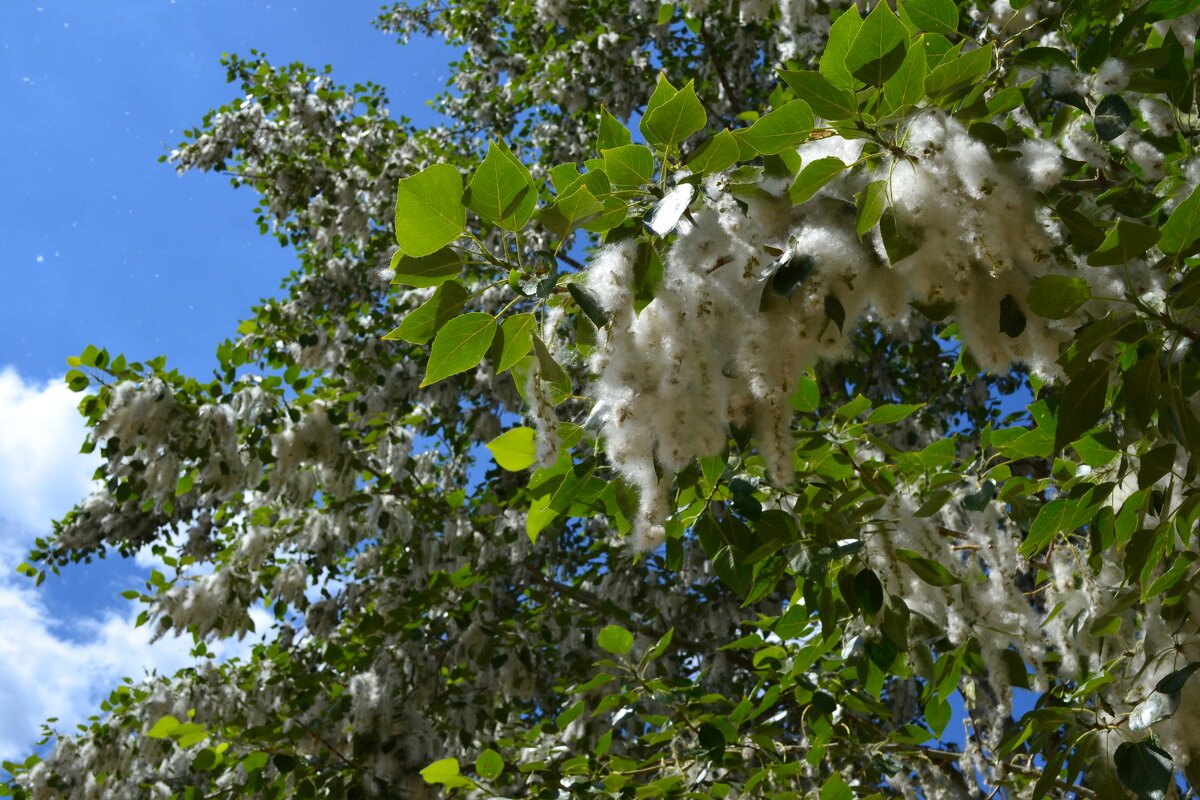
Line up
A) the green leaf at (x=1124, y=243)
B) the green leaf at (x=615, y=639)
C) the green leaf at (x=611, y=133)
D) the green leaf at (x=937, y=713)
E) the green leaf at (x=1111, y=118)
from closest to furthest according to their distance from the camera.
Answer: the green leaf at (x=1124, y=243) < the green leaf at (x=611, y=133) < the green leaf at (x=1111, y=118) < the green leaf at (x=937, y=713) < the green leaf at (x=615, y=639)

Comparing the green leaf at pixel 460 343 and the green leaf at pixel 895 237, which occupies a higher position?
the green leaf at pixel 460 343

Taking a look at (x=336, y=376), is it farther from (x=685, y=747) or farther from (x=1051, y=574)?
(x=1051, y=574)

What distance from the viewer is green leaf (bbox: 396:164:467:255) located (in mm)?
1026

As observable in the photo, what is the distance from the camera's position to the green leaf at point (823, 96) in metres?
1.01

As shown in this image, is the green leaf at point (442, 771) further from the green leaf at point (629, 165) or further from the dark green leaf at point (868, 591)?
the green leaf at point (629, 165)

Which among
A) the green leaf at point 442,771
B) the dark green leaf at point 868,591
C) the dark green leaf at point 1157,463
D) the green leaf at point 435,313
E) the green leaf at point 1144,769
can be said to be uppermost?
the green leaf at point 435,313

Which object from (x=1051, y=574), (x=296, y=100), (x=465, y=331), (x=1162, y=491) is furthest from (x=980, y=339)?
(x=296, y=100)

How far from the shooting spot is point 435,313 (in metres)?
1.11

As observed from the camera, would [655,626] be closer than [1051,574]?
No

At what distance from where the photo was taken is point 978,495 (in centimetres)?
178

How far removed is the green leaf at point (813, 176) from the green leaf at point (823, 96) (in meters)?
0.05

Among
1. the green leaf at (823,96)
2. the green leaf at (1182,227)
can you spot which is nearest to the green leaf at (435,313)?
the green leaf at (823,96)

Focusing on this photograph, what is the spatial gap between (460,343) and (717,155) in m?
0.40

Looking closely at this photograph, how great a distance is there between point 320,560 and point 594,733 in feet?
6.25
